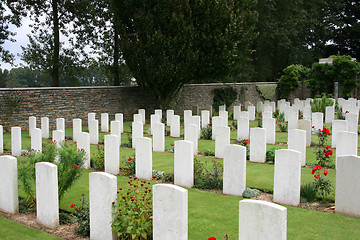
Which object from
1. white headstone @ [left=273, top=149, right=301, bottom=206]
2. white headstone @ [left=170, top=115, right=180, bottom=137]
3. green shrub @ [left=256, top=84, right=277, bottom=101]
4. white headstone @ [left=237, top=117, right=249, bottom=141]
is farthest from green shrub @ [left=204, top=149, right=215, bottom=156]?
green shrub @ [left=256, top=84, right=277, bottom=101]

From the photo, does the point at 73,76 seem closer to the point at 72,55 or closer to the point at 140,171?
the point at 72,55

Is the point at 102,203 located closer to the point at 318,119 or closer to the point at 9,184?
the point at 9,184

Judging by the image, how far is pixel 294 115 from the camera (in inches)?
547

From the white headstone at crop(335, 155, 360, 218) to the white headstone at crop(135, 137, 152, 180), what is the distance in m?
3.93

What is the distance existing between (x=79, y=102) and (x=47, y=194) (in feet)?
45.8

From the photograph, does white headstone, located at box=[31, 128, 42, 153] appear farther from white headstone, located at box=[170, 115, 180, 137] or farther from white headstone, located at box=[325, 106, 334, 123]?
white headstone, located at box=[325, 106, 334, 123]

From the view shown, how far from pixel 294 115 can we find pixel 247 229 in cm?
1055

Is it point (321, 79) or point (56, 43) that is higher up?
point (56, 43)

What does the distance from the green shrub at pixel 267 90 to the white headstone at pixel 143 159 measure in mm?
23233

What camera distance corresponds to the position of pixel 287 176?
6.60m

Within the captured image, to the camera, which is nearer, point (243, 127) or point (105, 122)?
point (243, 127)

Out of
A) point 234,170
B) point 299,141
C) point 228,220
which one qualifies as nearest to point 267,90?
point 299,141

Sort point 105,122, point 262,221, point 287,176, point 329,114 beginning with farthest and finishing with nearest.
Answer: point 329,114, point 105,122, point 287,176, point 262,221

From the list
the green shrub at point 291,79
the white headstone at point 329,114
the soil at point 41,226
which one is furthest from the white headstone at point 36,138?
the green shrub at point 291,79
